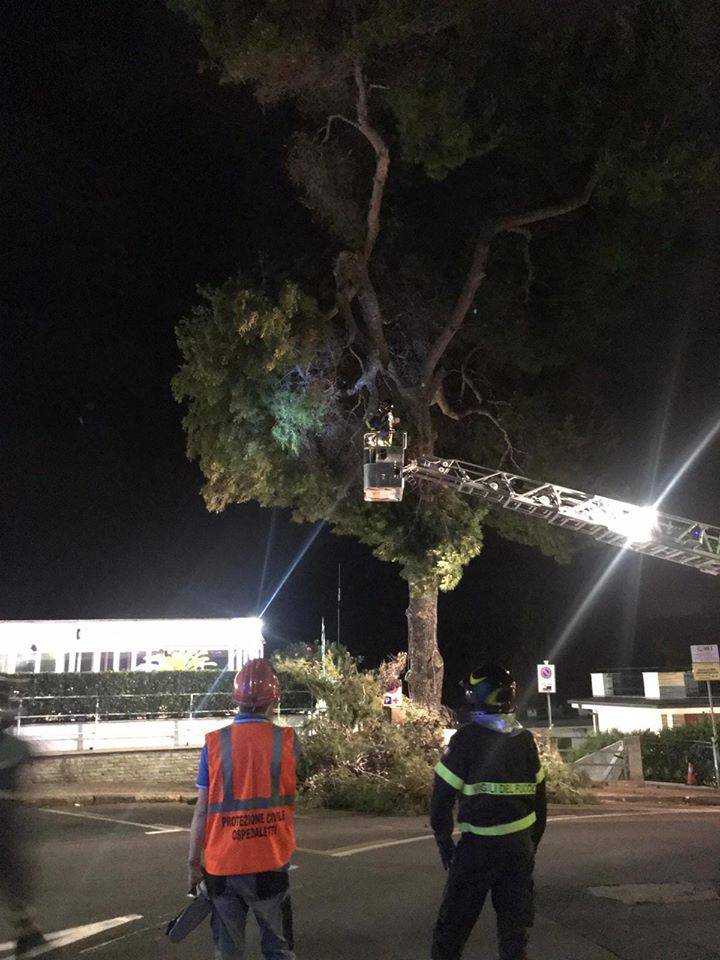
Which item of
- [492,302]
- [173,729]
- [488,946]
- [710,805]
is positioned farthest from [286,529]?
[488,946]

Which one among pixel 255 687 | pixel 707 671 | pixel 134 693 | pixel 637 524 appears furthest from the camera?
pixel 134 693

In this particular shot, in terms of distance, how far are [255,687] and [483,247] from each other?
16.6m

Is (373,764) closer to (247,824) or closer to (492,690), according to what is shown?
(492,690)

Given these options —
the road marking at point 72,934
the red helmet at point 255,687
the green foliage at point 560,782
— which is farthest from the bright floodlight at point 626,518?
the red helmet at point 255,687

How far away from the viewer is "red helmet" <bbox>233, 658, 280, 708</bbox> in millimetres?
3785

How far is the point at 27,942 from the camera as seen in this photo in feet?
16.9

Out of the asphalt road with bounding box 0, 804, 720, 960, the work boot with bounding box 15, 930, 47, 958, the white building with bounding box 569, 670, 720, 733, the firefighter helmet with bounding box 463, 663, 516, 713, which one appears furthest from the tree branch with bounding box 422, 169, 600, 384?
the white building with bounding box 569, 670, 720, 733

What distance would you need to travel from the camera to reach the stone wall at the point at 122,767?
17.9m

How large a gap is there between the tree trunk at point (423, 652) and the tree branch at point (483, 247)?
17.1 feet

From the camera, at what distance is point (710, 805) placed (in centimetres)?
1692

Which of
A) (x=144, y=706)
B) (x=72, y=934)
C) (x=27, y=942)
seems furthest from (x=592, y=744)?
(x=27, y=942)

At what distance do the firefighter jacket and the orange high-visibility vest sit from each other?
2.58 ft

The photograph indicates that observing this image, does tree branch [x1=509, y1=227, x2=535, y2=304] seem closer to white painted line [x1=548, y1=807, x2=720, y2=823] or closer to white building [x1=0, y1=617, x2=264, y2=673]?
white painted line [x1=548, y1=807, x2=720, y2=823]

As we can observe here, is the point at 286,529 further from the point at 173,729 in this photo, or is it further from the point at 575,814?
the point at 575,814
